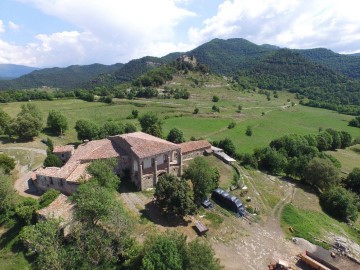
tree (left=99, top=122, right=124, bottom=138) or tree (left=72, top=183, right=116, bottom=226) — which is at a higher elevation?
tree (left=72, top=183, right=116, bottom=226)

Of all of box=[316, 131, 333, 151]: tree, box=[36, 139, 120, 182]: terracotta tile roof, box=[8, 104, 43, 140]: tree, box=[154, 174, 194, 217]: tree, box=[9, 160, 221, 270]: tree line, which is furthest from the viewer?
box=[316, 131, 333, 151]: tree

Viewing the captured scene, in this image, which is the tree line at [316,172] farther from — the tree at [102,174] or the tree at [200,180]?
the tree at [102,174]

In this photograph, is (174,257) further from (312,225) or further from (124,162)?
(312,225)

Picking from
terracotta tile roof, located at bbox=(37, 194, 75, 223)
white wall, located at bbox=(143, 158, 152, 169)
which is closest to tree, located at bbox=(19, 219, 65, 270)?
terracotta tile roof, located at bbox=(37, 194, 75, 223)

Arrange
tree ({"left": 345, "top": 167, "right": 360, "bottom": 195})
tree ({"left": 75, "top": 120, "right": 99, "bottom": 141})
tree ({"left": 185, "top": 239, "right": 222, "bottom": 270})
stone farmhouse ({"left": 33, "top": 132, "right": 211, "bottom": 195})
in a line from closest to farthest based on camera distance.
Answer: tree ({"left": 185, "top": 239, "right": 222, "bottom": 270}) → stone farmhouse ({"left": 33, "top": 132, "right": 211, "bottom": 195}) → tree ({"left": 345, "top": 167, "right": 360, "bottom": 195}) → tree ({"left": 75, "top": 120, "right": 99, "bottom": 141})

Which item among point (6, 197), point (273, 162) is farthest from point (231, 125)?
point (6, 197)

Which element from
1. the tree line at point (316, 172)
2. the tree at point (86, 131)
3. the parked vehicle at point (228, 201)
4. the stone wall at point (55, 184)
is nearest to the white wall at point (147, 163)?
the stone wall at point (55, 184)

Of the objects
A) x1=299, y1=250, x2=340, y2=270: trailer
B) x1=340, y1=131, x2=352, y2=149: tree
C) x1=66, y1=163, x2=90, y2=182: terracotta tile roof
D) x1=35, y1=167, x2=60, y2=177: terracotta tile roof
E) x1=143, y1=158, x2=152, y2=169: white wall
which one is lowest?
x1=340, y1=131, x2=352, y2=149: tree

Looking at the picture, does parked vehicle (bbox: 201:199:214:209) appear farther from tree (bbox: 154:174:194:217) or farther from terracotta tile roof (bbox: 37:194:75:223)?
terracotta tile roof (bbox: 37:194:75:223)
